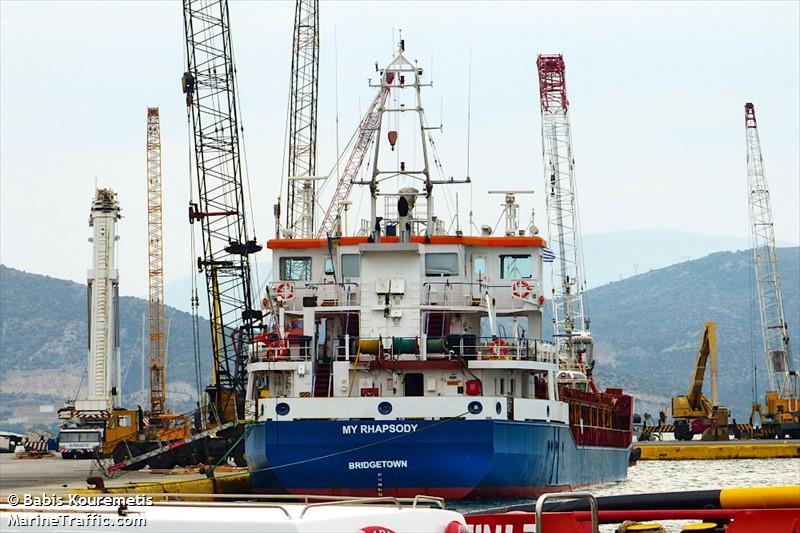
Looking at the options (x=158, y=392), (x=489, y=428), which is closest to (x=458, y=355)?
(x=489, y=428)

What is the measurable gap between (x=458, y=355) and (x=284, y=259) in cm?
796

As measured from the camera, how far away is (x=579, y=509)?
15.7 meters

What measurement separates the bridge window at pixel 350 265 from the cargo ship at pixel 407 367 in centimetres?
4

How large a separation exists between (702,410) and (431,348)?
86.5 m

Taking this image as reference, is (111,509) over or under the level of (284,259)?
under

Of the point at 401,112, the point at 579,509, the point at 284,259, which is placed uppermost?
the point at 401,112

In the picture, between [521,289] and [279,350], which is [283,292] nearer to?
[279,350]

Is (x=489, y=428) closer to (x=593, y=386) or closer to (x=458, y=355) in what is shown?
(x=458, y=355)

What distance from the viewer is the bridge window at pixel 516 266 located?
4581cm

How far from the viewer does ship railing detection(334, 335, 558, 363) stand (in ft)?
135

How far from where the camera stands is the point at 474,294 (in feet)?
147

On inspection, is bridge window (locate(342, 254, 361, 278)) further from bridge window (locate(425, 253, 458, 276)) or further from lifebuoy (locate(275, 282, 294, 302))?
bridge window (locate(425, 253, 458, 276))

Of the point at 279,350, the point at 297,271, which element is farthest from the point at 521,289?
the point at 279,350

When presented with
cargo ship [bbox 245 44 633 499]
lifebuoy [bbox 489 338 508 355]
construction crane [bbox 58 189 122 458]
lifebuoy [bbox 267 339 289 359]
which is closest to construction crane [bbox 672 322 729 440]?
construction crane [bbox 58 189 122 458]
